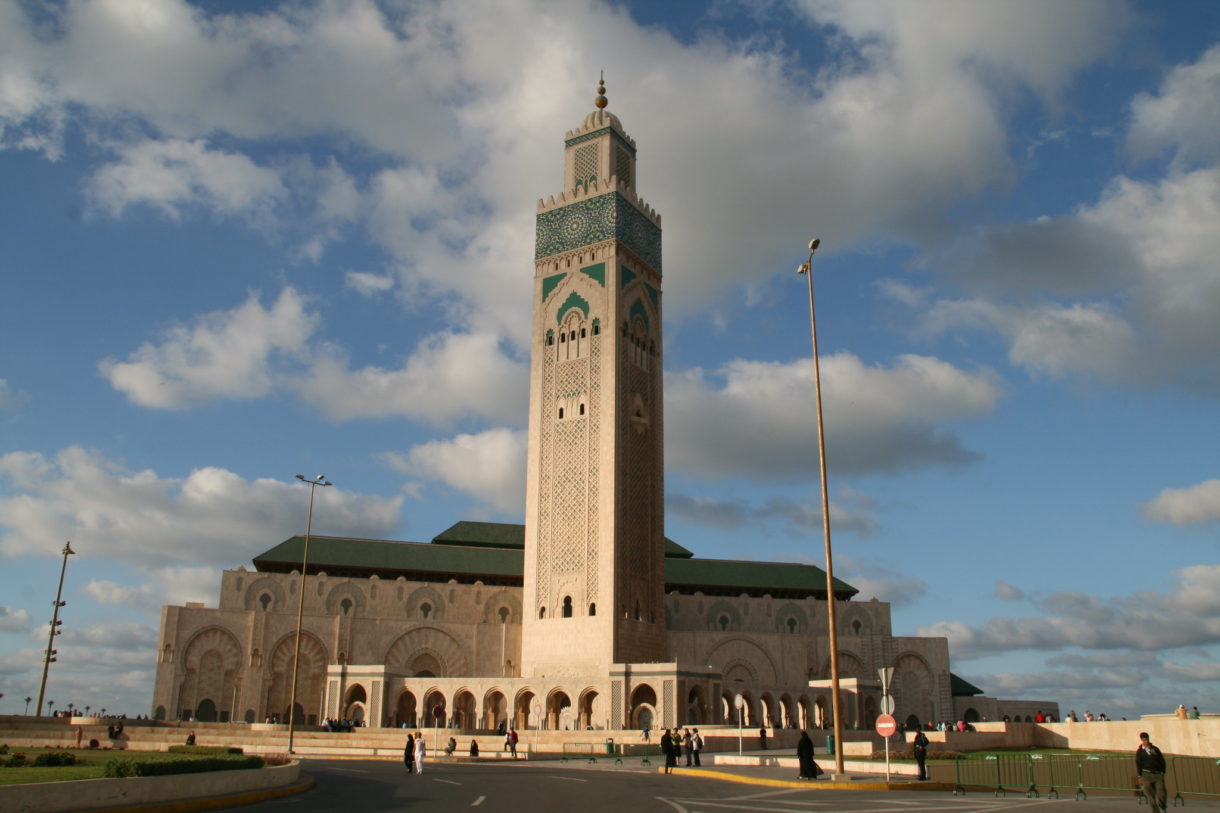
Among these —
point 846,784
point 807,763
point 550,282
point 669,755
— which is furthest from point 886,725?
point 550,282

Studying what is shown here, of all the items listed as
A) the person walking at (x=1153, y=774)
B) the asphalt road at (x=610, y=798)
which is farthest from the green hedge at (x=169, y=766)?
the person walking at (x=1153, y=774)

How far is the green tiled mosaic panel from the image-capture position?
179ft

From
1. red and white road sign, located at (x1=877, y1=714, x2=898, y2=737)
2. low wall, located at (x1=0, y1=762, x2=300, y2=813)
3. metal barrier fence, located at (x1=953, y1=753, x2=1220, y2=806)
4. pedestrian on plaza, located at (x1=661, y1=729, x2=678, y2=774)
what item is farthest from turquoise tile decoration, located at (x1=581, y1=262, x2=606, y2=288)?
low wall, located at (x1=0, y1=762, x2=300, y2=813)

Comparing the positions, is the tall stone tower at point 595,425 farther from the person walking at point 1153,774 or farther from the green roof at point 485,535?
the person walking at point 1153,774

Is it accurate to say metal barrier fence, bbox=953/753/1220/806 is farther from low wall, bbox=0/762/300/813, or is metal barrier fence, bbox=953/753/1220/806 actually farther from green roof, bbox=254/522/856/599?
green roof, bbox=254/522/856/599

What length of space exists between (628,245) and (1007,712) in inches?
1469

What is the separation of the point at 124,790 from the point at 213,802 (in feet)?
5.79

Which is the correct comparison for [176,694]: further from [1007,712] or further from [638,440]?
[1007,712]

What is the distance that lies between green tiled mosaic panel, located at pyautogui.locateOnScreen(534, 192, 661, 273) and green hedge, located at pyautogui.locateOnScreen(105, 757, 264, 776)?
4007cm

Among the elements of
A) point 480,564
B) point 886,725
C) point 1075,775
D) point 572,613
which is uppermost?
point 480,564

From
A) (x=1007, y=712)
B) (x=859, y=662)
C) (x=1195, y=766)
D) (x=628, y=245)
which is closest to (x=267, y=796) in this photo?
(x=1195, y=766)

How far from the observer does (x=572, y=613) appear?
50.0 metres

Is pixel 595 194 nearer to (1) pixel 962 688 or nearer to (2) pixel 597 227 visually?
(2) pixel 597 227

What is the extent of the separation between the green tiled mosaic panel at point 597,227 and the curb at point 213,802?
130 feet
